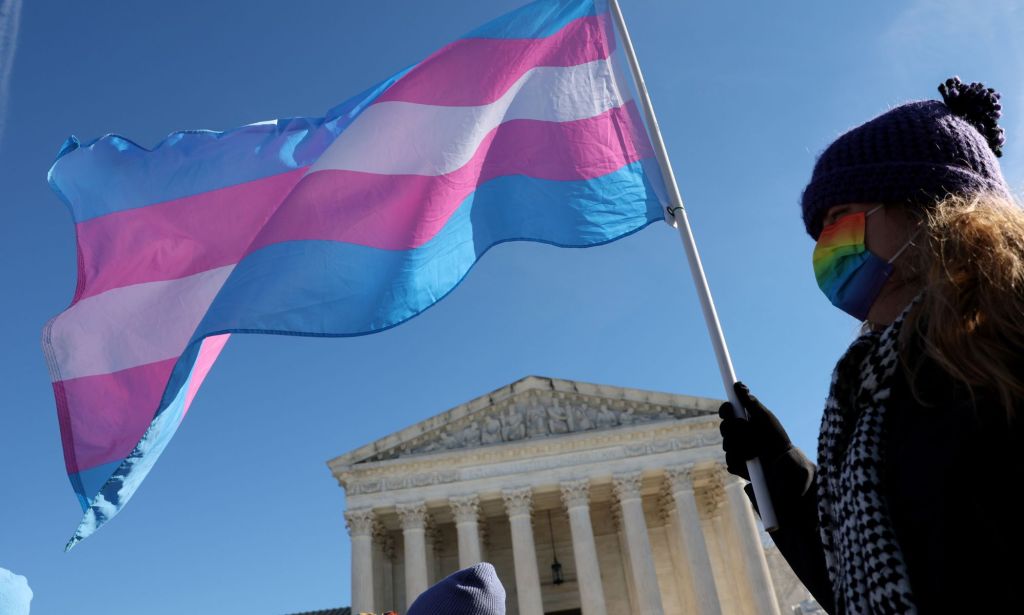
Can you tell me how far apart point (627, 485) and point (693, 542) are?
9.33ft

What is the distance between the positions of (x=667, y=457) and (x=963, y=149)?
26063mm

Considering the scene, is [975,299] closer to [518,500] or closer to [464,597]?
[464,597]

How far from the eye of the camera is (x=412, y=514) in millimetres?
26891

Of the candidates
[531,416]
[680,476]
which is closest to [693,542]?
[680,476]

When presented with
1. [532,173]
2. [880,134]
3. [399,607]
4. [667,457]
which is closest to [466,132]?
[532,173]

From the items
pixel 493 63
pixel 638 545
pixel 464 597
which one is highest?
pixel 638 545

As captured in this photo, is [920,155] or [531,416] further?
[531,416]

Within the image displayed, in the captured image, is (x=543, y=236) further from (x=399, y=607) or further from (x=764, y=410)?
(x=399, y=607)

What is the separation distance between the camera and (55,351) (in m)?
5.57

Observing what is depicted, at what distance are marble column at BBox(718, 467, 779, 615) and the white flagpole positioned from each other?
22743 mm

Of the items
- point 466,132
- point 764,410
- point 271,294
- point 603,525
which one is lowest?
point 764,410

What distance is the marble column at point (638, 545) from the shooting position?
24422 mm

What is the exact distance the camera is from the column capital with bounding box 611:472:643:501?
26.7 m

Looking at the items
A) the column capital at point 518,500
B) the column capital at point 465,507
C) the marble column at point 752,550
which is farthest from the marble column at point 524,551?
the marble column at point 752,550
